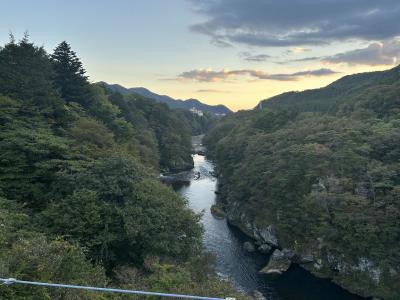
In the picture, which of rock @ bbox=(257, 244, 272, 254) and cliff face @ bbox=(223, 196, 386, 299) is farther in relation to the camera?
rock @ bbox=(257, 244, 272, 254)

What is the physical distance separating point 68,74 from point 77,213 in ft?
76.9

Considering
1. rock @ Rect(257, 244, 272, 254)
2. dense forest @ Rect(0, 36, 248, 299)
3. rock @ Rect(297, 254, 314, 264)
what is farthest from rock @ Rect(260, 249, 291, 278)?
dense forest @ Rect(0, 36, 248, 299)

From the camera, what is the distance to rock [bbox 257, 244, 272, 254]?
34844mm

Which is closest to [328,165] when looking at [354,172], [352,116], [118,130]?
[354,172]

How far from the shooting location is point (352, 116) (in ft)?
159

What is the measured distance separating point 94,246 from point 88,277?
17.9 feet

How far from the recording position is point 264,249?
3500cm

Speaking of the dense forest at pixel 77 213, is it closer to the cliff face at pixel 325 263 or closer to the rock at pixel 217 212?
the cliff face at pixel 325 263

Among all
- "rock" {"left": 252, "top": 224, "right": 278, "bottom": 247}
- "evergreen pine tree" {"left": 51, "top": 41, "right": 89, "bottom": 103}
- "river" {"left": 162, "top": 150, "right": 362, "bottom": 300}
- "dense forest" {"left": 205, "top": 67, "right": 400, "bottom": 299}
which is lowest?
"river" {"left": 162, "top": 150, "right": 362, "bottom": 300}

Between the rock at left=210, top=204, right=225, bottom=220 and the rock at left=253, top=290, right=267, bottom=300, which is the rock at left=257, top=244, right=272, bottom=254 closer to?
the rock at left=253, top=290, right=267, bottom=300

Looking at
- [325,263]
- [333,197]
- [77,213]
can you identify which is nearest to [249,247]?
[325,263]

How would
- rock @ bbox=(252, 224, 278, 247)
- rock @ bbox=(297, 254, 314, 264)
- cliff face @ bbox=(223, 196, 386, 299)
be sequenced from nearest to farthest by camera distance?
cliff face @ bbox=(223, 196, 386, 299) → rock @ bbox=(297, 254, 314, 264) → rock @ bbox=(252, 224, 278, 247)

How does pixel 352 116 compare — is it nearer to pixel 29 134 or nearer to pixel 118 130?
pixel 118 130

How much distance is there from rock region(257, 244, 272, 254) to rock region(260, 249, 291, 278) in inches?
53.2
